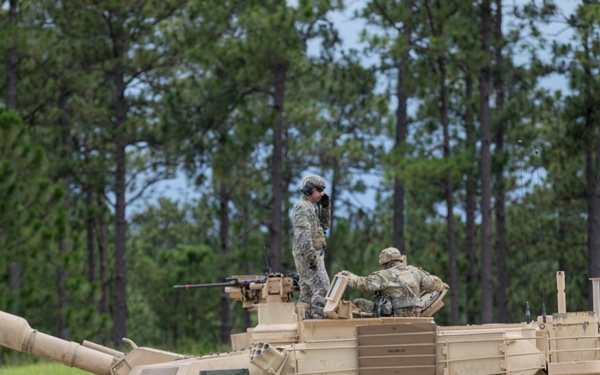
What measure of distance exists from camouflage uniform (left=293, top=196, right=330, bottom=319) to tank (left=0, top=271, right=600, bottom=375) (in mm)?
174

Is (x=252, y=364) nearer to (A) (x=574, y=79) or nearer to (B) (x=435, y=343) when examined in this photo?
(B) (x=435, y=343)

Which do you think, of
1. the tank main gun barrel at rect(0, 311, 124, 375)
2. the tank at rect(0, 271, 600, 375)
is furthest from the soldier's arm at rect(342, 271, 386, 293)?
the tank main gun barrel at rect(0, 311, 124, 375)

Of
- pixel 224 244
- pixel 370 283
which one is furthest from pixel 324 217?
pixel 224 244

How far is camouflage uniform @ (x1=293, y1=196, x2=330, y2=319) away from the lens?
1230cm

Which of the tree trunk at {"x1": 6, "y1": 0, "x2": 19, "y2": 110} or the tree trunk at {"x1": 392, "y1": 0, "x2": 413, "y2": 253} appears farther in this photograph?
the tree trunk at {"x1": 392, "y1": 0, "x2": 413, "y2": 253}

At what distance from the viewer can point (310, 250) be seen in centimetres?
1237

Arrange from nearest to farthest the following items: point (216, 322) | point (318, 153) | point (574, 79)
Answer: point (574, 79), point (318, 153), point (216, 322)

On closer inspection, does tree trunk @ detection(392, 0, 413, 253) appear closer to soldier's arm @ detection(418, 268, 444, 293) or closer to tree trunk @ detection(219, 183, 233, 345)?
tree trunk @ detection(219, 183, 233, 345)

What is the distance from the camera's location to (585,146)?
1197 inches

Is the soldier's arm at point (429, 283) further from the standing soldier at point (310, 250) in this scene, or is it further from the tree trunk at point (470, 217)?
the tree trunk at point (470, 217)

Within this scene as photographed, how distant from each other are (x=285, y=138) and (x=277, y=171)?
22.3ft

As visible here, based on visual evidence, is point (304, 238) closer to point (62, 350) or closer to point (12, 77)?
point (62, 350)

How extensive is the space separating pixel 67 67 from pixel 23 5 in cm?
218

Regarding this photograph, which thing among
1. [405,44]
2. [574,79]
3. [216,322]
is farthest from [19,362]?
[216,322]
